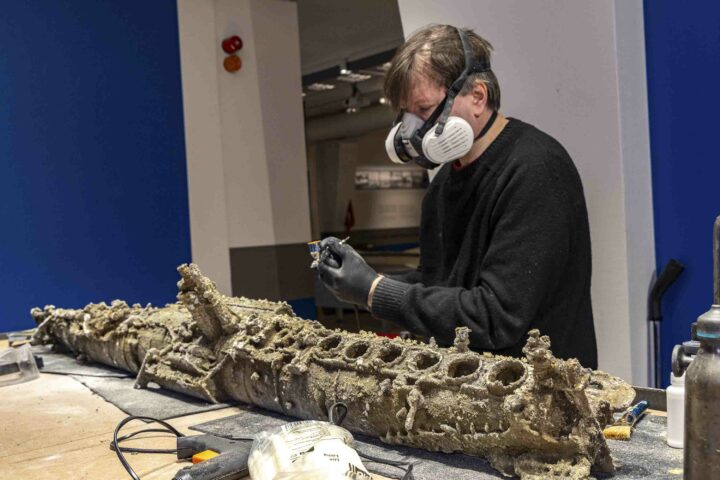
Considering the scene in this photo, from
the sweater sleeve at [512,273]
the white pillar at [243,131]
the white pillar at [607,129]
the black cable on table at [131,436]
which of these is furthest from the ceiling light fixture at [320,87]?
the black cable on table at [131,436]

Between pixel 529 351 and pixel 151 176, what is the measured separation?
4.27 m

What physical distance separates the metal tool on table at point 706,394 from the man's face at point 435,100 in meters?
1.28

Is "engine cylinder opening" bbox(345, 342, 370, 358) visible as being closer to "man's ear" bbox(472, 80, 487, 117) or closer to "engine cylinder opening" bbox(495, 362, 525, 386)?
"engine cylinder opening" bbox(495, 362, 525, 386)

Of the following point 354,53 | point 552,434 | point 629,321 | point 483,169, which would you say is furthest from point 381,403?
point 354,53

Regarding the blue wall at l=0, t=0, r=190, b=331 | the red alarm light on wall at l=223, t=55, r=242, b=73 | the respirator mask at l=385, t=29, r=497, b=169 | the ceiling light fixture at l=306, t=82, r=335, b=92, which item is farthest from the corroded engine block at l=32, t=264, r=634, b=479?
the ceiling light fixture at l=306, t=82, r=335, b=92

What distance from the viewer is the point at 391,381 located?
5.67 ft

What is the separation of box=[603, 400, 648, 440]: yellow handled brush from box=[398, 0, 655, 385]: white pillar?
3.64 feet

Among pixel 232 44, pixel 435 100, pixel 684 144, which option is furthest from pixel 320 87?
pixel 435 100

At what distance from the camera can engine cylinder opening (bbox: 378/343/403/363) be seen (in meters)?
1.83

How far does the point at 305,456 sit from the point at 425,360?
20.7 inches

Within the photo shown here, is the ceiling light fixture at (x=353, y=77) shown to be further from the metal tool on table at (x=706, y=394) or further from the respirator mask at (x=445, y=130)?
the metal tool on table at (x=706, y=394)

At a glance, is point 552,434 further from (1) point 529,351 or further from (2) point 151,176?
(2) point 151,176

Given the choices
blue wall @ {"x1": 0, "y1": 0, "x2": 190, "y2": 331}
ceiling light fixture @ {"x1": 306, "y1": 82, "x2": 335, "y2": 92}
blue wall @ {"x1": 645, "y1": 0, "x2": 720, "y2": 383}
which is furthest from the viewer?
ceiling light fixture @ {"x1": 306, "y1": 82, "x2": 335, "y2": 92}

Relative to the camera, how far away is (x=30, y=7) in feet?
14.8
